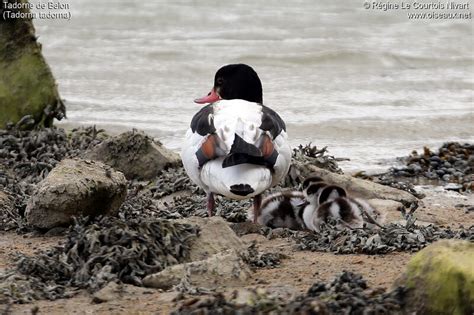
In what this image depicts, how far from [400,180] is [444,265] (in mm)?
5834

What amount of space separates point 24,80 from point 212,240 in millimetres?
5256

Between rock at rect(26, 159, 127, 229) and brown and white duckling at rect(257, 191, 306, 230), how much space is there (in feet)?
3.80

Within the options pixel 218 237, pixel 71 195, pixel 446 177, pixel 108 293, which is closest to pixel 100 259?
pixel 108 293

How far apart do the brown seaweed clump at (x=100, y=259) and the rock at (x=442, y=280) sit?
161 cm

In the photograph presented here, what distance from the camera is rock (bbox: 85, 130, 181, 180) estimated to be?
9.31 metres

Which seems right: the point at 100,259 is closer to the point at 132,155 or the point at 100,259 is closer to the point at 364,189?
the point at 364,189

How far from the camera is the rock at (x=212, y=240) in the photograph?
6.14m

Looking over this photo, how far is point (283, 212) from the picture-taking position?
783 cm

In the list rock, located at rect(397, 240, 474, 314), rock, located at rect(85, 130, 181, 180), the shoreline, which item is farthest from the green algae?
rock, located at rect(85, 130, 181, 180)

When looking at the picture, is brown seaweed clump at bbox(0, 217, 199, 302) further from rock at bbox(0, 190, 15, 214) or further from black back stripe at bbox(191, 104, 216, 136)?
rock at bbox(0, 190, 15, 214)

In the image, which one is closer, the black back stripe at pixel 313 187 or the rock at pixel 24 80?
the black back stripe at pixel 313 187

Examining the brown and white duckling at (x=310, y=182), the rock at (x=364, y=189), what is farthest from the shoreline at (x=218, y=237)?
the brown and white duckling at (x=310, y=182)

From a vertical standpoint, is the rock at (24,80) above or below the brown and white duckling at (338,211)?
above

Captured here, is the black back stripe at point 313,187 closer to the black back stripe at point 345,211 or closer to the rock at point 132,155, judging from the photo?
the black back stripe at point 345,211
